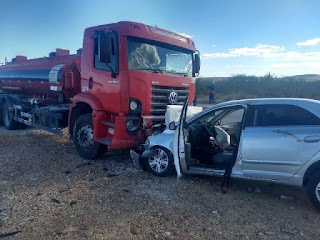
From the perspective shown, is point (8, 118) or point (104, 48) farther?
point (8, 118)

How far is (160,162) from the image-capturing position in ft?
18.0

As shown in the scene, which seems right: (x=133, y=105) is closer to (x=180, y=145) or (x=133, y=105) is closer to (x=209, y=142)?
(x=180, y=145)

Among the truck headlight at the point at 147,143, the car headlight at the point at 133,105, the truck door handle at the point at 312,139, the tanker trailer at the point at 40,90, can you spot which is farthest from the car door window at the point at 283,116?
the tanker trailer at the point at 40,90

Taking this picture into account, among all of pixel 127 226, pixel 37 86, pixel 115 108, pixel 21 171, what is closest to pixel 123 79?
pixel 115 108

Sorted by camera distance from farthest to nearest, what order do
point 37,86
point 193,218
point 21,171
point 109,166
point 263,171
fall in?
1. point 37,86
2. point 109,166
3. point 21,171
4. point 263,171
5. point 193,218

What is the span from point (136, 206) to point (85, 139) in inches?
120

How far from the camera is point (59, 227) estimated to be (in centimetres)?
356

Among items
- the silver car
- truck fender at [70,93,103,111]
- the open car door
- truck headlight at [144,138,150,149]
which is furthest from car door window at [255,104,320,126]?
truck fender at [70,93,103,111]

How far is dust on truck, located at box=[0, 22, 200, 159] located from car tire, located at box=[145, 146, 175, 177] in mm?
715

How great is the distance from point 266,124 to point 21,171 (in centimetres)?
463

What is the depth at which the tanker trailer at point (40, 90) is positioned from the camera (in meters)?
7.72

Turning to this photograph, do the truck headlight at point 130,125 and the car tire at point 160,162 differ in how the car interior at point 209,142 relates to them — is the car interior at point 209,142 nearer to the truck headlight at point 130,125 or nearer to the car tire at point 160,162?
the car tire at point 160,162

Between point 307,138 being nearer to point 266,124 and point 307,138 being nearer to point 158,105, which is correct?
point 266,124

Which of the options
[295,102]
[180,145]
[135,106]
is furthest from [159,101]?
[295,102]
